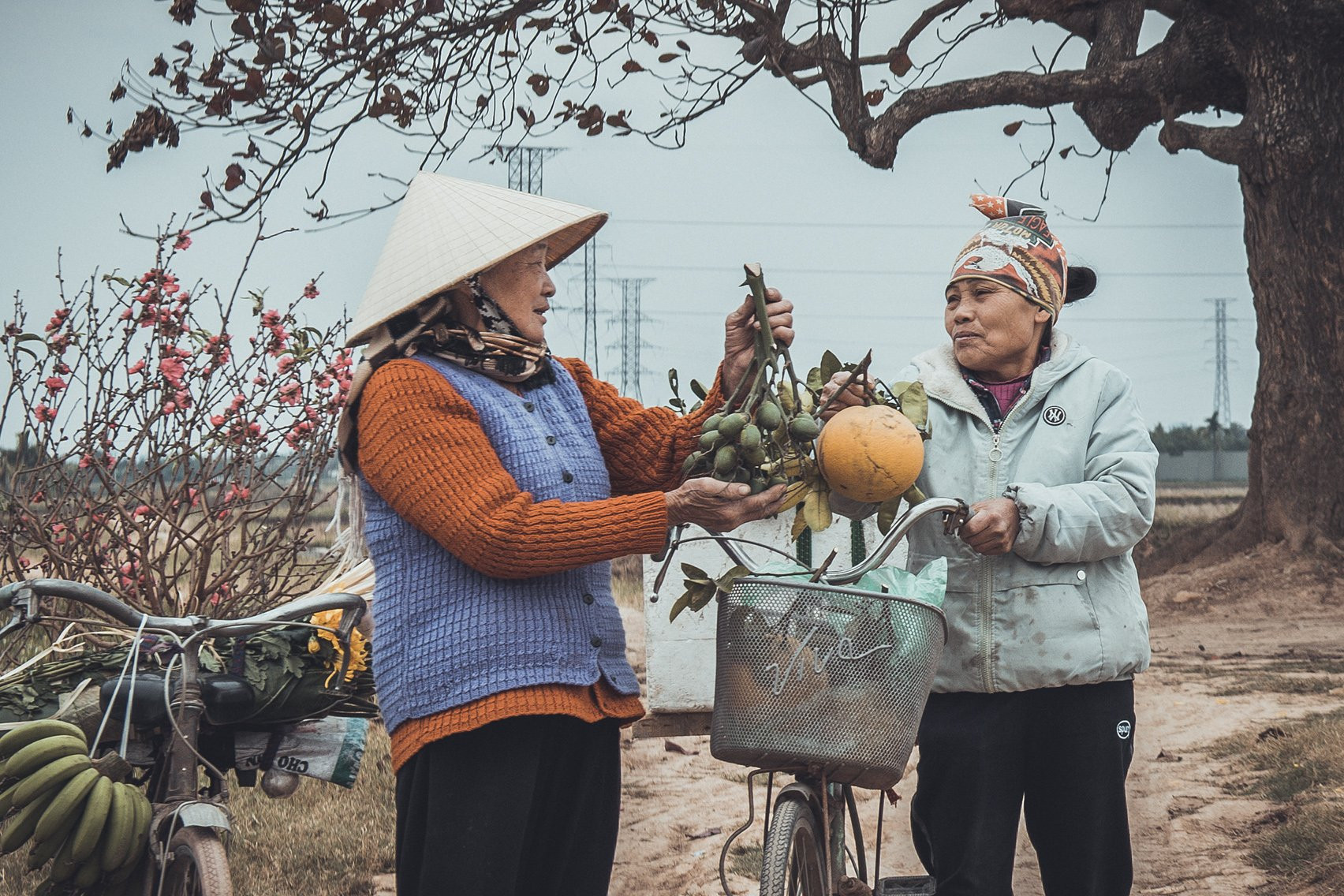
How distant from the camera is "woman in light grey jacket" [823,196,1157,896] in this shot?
108 inches

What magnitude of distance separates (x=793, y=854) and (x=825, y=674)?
1.89 feet

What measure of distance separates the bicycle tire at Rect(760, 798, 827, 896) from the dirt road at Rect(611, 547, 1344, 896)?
1.64 m

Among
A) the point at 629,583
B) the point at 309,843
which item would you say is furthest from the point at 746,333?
the point at 629,583

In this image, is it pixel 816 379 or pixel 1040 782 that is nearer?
pixel 816 379

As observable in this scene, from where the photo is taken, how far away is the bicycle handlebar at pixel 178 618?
8.00 feet

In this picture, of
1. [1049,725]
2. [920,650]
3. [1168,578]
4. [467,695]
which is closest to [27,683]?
[467,695]

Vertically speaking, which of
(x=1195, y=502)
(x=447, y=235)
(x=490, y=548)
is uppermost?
(x=447, y=235)

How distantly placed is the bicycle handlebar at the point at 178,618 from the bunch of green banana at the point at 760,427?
826mm

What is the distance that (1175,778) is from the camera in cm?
522

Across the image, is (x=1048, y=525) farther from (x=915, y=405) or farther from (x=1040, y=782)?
(x=1040, y=782)

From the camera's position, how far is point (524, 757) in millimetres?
2246

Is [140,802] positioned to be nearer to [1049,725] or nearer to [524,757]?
[524,757]

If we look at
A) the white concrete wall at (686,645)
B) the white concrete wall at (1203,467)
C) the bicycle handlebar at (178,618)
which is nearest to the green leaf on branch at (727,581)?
the bicycle handlebar at (178,618)

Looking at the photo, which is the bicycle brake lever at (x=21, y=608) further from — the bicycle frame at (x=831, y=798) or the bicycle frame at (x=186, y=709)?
the bicycle frame at (x=831, y=798)
